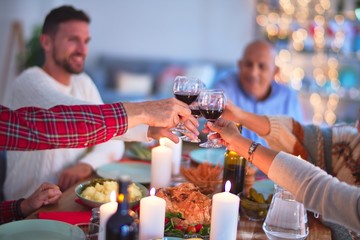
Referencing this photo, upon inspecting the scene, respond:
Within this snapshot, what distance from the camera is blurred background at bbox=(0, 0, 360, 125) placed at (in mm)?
6102

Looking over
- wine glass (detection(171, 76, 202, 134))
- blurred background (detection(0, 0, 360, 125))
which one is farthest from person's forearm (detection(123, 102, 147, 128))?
blurred background (detection(0, 0, 360, 125))

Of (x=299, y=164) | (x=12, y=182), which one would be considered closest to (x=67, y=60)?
(x=12, y=182)

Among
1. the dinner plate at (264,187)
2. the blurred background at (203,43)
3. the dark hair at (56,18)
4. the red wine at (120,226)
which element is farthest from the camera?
the blurred background at (203,43)

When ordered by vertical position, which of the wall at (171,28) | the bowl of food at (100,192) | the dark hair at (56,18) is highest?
the wall at (171,28)

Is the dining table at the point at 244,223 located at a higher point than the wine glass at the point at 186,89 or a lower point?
lower

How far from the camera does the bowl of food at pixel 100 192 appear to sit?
1560 mm

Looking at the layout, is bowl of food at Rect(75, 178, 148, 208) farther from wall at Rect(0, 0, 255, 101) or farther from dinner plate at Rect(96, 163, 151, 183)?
wall at Rect(0, 0, 255, 101)

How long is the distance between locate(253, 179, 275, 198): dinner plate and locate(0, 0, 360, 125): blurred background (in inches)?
159

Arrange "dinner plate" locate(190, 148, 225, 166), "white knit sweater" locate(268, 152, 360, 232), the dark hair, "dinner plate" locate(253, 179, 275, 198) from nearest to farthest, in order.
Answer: "white knit sweater" locate(268, 152, 360, 232) → "dinner plate" locate(253, 179, 275, 198) → "dinner plate" locate(190, 148, 225, 166) → the dark hair

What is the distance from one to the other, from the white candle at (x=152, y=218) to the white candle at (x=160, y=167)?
558mm

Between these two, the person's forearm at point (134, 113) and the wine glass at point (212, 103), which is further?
the wine glass at point (212, 103)

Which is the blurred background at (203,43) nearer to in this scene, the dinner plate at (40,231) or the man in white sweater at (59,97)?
the man in white sweater at (59,97)

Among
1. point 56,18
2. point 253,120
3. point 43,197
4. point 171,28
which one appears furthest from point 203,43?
point 43,197

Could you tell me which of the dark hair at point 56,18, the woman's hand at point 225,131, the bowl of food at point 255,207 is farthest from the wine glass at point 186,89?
the dark hair at point 56,18
